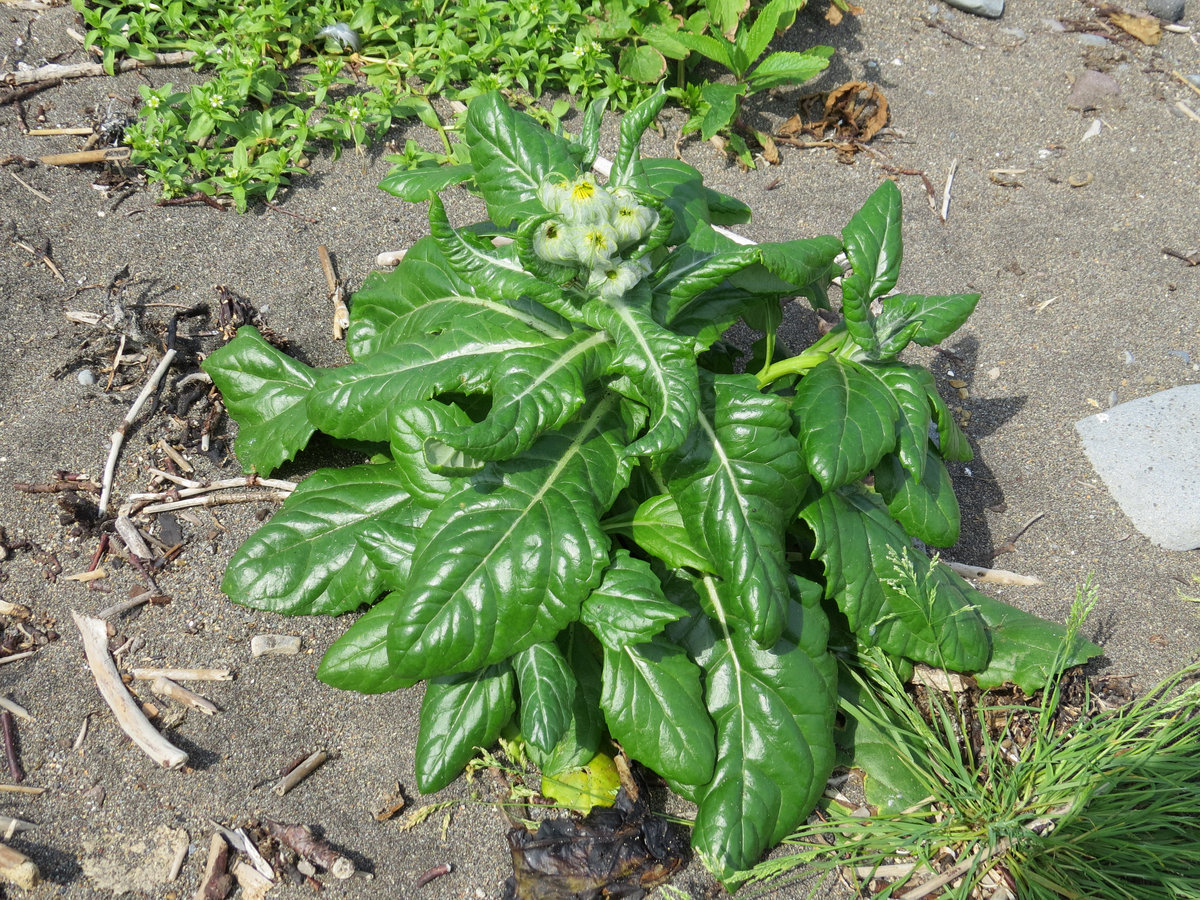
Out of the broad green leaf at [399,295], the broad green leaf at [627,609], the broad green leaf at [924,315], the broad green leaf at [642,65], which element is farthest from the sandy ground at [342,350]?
the broad green leaf at [924,315]

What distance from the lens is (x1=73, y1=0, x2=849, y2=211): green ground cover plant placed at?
13.0 feet

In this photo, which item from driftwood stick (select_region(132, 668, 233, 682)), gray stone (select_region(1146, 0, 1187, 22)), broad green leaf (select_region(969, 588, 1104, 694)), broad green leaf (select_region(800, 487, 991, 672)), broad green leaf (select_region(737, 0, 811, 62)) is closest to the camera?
broad green leaf (select_region(800, 487, 991, 672))

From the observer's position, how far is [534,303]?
8.89 ft

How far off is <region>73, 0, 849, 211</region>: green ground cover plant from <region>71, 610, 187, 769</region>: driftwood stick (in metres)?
2.00

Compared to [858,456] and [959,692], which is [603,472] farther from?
[959,692]

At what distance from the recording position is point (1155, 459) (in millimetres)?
3598

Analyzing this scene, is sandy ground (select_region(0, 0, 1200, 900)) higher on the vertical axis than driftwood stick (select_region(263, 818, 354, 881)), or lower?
higher

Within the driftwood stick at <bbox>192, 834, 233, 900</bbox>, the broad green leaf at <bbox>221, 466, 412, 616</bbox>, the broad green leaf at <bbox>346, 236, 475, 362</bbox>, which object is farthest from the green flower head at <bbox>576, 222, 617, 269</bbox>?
the driftwood stick at <bbox>192, 834, 233, 900</bbox>

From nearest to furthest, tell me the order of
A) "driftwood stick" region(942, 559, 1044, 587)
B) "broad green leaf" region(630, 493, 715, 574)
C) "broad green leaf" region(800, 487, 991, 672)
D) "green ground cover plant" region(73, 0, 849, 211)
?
1. "broad green leaf" region(630, 493, 715, 574)
2. "broad green leaf" region(800, 487, 991, 672)
3. "driftwood stick" region(942, 559, 1044, 587)
4. "green ground cover plant" region(73, 0, 849, 211)

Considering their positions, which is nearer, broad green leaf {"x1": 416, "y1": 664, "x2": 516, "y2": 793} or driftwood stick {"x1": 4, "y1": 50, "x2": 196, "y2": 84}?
broad green leaf {"x1": 416, "y1": 664, "x2": 516, "y2": 793}

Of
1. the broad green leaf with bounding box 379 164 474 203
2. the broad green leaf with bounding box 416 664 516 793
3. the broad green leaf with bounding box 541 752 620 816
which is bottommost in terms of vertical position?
the broad green leaf with bounding box 541 752 620 816

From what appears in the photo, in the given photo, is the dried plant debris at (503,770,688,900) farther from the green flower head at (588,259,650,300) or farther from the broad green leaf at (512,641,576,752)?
the green flower head at (588,259,650,300)

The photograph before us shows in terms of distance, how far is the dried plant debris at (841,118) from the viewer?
15.1ft

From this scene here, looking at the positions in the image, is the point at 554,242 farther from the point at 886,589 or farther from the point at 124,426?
the point at 124,426
